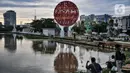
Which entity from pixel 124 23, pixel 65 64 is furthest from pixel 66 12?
pixel 124 23

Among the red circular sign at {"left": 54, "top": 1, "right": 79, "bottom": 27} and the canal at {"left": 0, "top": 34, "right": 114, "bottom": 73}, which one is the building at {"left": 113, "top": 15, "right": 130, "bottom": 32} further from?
the canal at {"left": 0, "top": 34, "right": 114, "bottom": 73}

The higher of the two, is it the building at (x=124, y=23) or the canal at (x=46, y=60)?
the building at (x=124, y=23)

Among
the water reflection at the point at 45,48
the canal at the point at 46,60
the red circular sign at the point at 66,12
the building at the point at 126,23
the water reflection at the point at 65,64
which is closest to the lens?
the water reflection at the point at 65,64

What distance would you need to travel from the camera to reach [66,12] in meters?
52.4

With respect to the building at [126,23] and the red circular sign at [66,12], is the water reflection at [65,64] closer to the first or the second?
the red circular sign at [66,12]

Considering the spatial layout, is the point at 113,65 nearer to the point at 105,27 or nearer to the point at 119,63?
the point at 119,63

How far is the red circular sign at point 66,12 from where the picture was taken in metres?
52.7

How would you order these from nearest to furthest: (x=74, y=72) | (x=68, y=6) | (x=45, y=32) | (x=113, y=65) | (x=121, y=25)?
(x=113, y=65) < (x=74, y=72) < (x=68, y=6) < (x=121, y=25) < (x=45, y=32)

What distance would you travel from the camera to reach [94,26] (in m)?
113

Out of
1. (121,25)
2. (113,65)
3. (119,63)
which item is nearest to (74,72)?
(113,65)

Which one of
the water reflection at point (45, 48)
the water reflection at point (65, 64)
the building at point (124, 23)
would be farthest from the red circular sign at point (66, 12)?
the building at point (124, 23)

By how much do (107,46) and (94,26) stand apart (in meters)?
66.2

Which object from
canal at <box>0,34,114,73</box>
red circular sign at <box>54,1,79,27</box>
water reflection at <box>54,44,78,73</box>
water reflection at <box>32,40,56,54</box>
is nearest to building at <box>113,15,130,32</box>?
red circular sign at <box>54,1,79,27</box>

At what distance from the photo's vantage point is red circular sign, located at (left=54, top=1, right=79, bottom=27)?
173 feet
